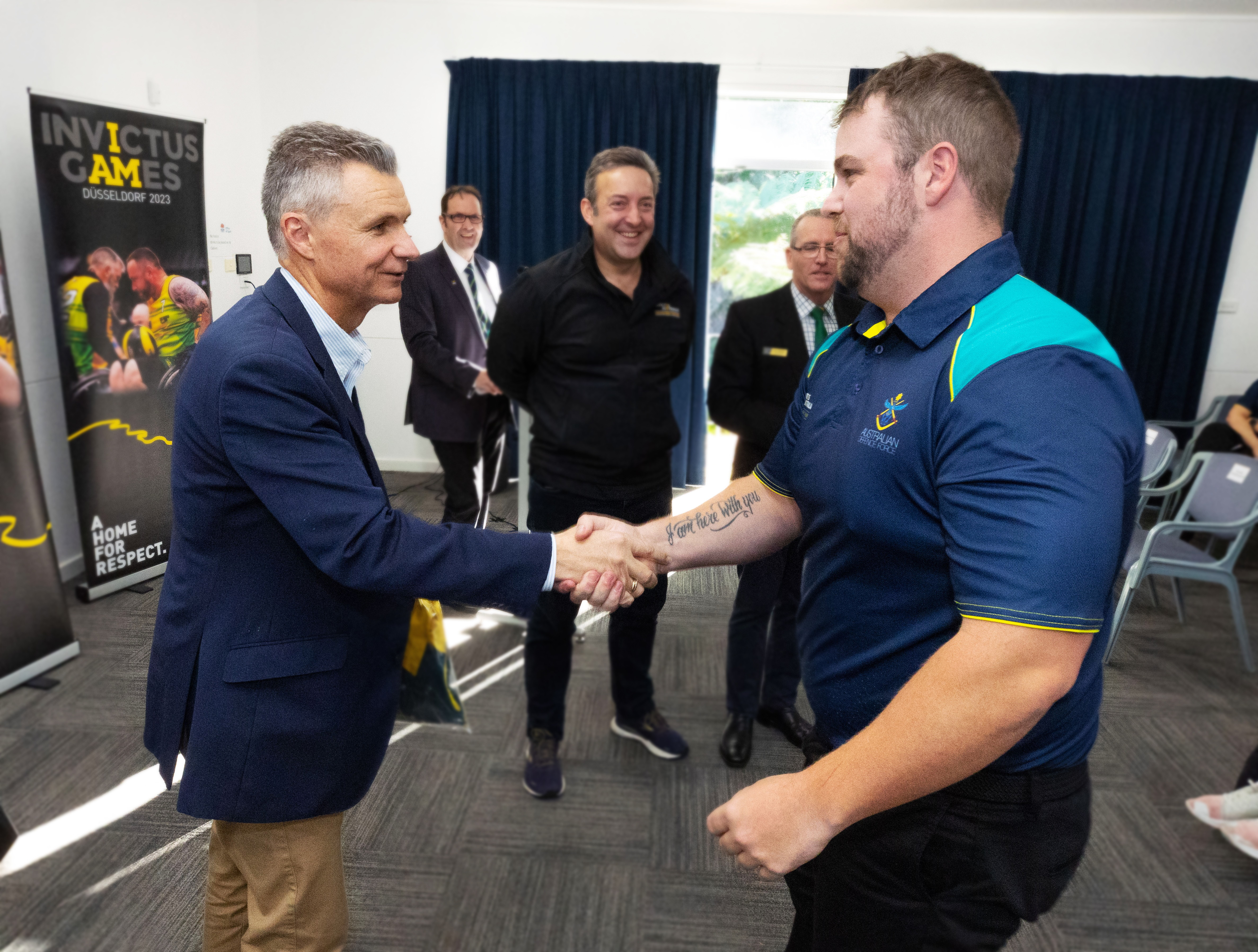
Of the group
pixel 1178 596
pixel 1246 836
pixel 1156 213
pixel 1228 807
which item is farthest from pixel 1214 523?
pixel 1156 213

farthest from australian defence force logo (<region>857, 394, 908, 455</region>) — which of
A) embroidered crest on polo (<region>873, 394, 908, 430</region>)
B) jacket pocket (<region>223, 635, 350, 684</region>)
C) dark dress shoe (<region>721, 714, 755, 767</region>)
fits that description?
dark dress shoe (<region>721, 714, 755, 767</region>)

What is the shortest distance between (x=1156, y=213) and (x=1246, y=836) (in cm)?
509

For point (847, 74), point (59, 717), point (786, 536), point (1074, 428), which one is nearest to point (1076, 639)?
point (1074, 428)

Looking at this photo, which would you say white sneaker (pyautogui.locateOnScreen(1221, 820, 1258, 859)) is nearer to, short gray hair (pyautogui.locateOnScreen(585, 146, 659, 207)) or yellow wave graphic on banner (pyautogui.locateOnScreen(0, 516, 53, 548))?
short gray hair (pyautogui.locateOnScreen(585, 146, 659, 207))

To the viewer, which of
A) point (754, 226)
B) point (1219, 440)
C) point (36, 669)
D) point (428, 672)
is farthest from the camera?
point (1219, 440)

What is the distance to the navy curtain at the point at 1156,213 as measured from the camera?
17.9 ft

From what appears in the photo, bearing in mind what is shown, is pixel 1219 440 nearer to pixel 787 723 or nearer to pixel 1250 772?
pixel 1250 772

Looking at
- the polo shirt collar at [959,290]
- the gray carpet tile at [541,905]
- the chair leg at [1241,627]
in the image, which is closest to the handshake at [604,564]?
the polo shirt collar at [959,290]

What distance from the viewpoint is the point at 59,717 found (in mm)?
2486

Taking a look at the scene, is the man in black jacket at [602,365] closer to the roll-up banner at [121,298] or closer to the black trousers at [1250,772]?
the roll-up banner at [121,298]

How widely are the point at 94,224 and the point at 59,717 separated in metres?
1.49

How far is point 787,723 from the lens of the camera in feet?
7.13

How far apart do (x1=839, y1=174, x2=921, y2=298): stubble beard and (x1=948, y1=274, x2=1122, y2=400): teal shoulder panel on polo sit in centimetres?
15

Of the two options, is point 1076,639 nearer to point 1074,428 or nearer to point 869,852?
point 1074,428
